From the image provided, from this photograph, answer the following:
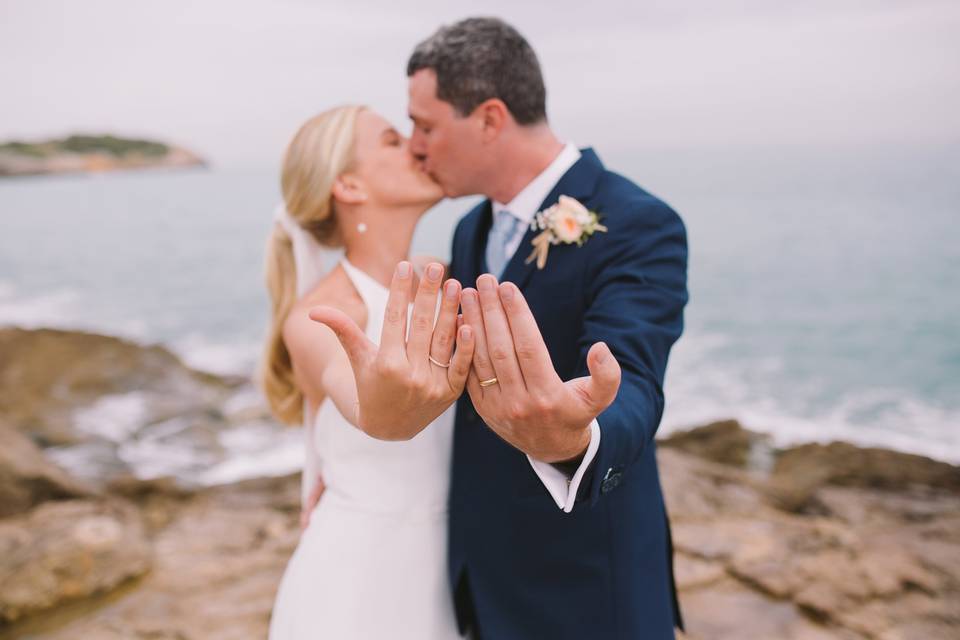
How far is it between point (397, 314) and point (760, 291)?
2462 centimetres

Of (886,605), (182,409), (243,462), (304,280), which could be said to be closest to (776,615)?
(886,605)

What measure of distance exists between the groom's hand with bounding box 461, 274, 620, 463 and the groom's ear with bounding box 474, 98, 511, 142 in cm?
136

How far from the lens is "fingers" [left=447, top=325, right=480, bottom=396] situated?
1278 mm

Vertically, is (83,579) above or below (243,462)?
above

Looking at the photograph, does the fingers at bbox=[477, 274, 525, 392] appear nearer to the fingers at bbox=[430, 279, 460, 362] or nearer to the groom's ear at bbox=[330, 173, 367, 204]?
the fingers at bbox=[430, 279, 460, 362]

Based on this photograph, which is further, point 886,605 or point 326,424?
point 886,605

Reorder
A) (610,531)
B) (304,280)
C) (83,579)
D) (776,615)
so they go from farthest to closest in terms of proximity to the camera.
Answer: (83,579) → (776,615) → (304,280) → (610,531)

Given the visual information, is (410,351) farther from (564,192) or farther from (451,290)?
(564,192)

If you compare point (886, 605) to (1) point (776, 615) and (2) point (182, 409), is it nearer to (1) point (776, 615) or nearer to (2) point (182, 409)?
(1) point (776, 615)

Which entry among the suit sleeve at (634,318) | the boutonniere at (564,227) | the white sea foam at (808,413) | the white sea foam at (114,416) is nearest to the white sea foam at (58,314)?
the white sea foam at (114,416)

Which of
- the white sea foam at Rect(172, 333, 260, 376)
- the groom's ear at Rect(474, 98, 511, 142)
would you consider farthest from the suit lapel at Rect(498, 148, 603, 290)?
the white sea foam at Rect(172, 333, 260, 376)

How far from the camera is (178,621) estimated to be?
398cm

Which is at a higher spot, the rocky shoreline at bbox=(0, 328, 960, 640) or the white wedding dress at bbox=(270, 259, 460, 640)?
the white wedding dress at bbox=(270, 259, 460, 640)

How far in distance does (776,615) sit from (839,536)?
1.13 metres
